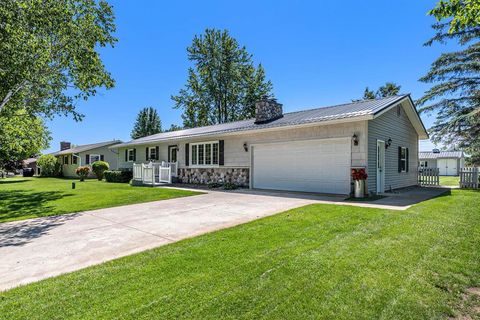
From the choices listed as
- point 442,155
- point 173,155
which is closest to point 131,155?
point 173,155

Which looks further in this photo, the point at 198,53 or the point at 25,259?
the point at 198,53

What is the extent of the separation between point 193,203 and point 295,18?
Result: 35.3ft

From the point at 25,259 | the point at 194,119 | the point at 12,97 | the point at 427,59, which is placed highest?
the point at 427,59

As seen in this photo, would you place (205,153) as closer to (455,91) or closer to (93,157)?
(455,91)

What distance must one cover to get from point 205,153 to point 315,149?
6.75 metres

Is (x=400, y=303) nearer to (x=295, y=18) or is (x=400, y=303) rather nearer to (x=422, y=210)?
(x=422, y=210)

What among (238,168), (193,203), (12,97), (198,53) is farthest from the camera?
(198,53)

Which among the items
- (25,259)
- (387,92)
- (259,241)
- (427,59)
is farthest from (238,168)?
(387,92)

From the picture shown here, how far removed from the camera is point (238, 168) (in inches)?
523

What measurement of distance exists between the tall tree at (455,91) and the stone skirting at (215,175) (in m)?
14.6

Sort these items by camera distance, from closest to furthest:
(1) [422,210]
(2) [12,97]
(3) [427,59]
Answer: (1) [422,210]
(2) [12,97]
(3) [427,59]

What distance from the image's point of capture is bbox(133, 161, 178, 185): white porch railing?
1513cm

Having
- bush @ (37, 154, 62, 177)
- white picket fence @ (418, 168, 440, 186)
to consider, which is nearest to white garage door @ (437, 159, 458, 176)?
white picket fence @ (418, 168, 440, 186)

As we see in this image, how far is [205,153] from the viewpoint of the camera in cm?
1501
